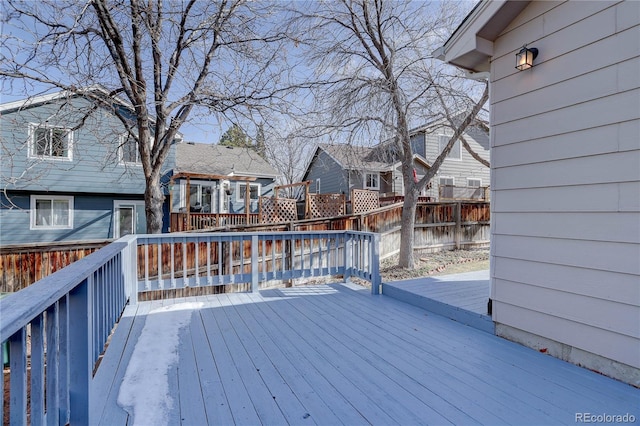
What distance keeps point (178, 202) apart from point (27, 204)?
4463mm

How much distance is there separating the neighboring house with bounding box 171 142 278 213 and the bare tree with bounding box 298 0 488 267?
6.18 meters

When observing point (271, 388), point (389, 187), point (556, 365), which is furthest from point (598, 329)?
point (389, 187)

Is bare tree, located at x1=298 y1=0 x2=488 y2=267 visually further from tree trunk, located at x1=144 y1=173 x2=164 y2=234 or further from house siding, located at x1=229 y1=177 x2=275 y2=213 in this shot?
house siding, located at x1=229 y1=177 x2=275 y2=213

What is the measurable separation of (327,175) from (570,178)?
17.4 metres

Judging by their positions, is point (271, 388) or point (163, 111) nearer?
point (271, 388)

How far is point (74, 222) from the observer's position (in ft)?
38.1

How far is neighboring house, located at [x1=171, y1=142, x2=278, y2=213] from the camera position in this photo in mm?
13336

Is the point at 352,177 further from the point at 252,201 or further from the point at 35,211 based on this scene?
the point at 35,211

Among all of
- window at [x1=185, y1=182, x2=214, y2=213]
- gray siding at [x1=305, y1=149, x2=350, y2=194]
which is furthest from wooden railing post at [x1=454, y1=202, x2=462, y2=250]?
window at [x1=185, y1=182, x2=214, y2=213]

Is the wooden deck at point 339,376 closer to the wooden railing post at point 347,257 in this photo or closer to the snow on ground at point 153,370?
the snow on ground at point 153,370

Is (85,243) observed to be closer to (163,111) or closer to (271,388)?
(163,111)

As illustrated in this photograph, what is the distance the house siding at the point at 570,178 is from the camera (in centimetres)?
232

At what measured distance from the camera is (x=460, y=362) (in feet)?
8.94

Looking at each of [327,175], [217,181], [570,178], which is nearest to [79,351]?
[570,178]
